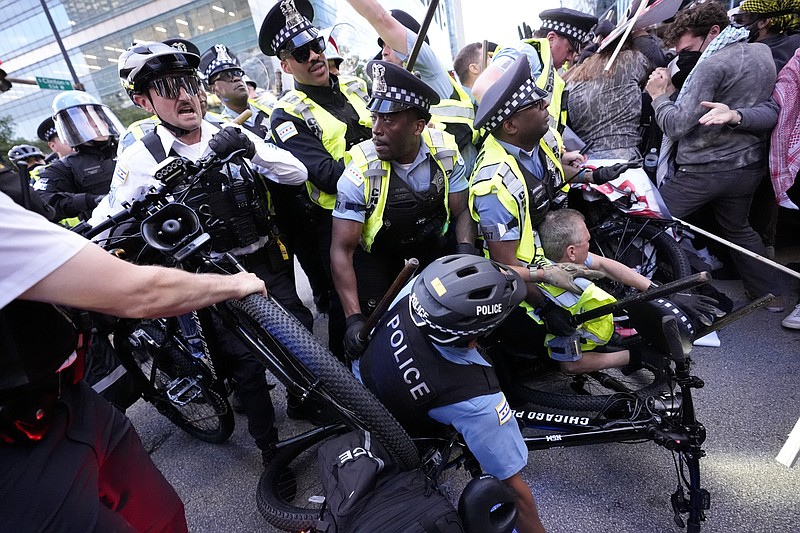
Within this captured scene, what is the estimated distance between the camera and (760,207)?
3.41 meters

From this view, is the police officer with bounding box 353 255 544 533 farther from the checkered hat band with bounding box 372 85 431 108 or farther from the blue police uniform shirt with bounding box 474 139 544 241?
the checkered hat band with bounding box 372 85 431 108

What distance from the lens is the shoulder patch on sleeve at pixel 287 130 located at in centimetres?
259

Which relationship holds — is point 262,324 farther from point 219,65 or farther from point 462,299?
point 219,65

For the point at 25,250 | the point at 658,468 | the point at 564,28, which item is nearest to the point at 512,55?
the point at 564,28

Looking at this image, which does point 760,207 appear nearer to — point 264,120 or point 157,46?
point 264,120

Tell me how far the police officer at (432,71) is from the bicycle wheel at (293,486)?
7.00 feet


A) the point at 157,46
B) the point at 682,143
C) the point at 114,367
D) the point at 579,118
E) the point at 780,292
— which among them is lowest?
the point at 780,292

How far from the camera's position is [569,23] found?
335 centimetres

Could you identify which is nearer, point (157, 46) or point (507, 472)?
point (507, 472)

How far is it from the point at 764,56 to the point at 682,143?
660mm

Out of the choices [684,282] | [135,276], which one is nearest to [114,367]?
[135,276]

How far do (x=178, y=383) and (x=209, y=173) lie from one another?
1.24 metres

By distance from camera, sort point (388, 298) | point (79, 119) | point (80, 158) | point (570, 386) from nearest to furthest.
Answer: point (388, 298) → point (570, 386) → point (79, 119) → point (80, 158)

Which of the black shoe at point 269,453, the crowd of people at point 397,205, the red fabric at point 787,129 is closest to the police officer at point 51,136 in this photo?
the crowd of people at point 397,205
